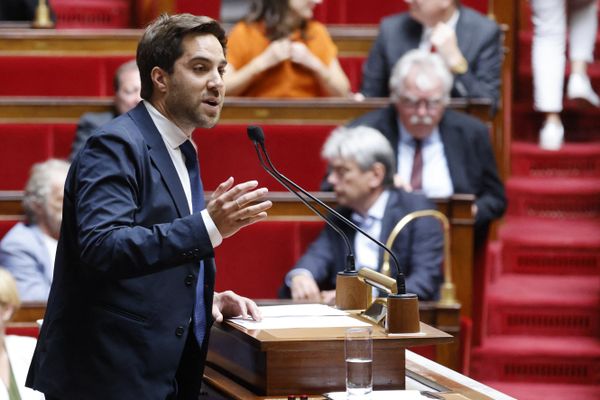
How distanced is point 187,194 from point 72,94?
1.41 metres

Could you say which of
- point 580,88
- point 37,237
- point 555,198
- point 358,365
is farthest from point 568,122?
point 358,365

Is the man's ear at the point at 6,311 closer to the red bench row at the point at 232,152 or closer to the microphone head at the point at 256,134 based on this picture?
the microphone head at the point at 256,134

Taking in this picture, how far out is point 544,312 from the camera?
2039mm

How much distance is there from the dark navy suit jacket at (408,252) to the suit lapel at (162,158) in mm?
753

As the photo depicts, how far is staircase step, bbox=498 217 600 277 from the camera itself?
7.11 feet

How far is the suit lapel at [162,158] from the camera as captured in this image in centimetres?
93

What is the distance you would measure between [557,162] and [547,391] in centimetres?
62

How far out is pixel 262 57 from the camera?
2.09 metres

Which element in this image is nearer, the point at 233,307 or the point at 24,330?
the point at 233,307

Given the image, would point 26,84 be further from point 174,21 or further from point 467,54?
point 174,21

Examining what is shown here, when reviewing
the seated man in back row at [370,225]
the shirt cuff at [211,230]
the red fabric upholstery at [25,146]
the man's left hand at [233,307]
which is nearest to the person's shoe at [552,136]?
the seated man in back row at [370,225]

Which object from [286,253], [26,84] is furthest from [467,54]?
[26,84]

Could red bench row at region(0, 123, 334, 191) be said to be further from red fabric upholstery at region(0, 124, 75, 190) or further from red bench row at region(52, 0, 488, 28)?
red bench row at region(52, 0, 488, 28)

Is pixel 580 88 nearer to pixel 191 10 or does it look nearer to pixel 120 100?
pixel 191 10
